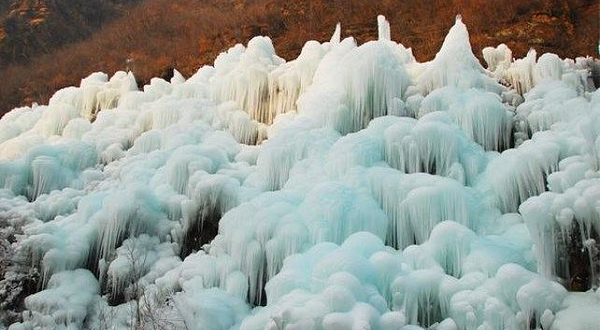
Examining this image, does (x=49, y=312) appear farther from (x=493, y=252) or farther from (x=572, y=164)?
(x=572, y=164)

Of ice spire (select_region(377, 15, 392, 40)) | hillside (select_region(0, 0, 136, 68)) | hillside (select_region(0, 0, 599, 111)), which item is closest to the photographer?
ice spire (select_region(377, 15, 392, 40))

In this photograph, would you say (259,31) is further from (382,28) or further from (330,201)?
(330,201)

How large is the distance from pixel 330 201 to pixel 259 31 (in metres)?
9.34

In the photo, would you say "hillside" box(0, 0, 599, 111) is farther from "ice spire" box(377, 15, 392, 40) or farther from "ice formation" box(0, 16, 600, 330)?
"ice formation" box(0, 16, 600, 330)

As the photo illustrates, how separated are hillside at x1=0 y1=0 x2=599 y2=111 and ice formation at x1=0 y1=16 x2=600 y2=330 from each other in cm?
309

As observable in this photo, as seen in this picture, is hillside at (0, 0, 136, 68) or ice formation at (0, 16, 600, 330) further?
hillside at (0, 0, 136, 68)

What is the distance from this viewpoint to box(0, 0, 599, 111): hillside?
11336 millimetres

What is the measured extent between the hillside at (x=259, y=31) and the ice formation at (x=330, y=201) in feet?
10.1

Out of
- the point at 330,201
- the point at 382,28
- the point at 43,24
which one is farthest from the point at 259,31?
the point at 43,24

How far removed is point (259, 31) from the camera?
1459 centimetres

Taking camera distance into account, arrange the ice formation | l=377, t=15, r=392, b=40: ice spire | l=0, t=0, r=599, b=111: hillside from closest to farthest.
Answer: the ice formation
l=377, t=15, r=392, b=40: ice spire
l=0, t=0, r=599, b=111: hillside

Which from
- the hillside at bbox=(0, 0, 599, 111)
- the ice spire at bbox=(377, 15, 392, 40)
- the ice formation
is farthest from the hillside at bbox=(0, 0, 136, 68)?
the ice spire at bbox=(377, 15, 392, 40)

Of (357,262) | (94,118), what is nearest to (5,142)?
(94,118)

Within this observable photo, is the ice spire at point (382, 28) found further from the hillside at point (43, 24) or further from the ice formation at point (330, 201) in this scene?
the hillside at point (43, 24)
